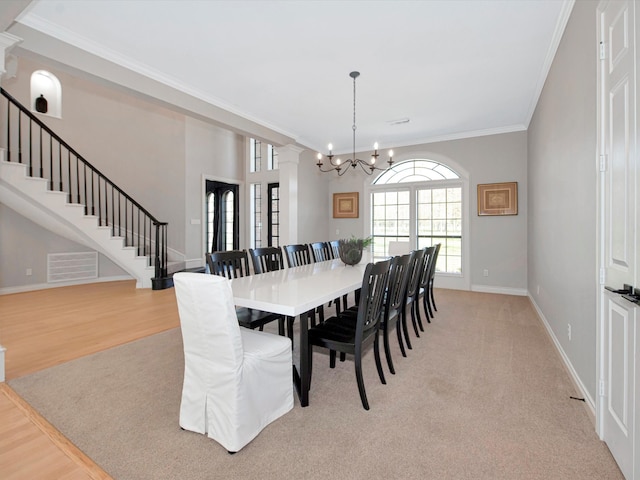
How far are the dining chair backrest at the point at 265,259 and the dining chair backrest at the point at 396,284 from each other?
1359 millimetres

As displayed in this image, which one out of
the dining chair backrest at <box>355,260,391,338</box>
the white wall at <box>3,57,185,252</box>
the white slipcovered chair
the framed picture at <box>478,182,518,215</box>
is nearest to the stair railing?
the white wall at <box>3,57,185,252</box>

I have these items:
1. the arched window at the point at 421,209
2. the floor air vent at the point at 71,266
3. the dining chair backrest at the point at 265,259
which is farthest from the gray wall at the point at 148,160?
the dining chair backrest at the point at 265,259

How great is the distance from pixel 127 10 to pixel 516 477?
3.89 m

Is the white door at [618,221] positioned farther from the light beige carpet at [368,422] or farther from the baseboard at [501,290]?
the baseboard at [501,290]

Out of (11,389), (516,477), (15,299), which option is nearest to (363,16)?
(516,477)

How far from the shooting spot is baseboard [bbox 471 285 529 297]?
203 inches

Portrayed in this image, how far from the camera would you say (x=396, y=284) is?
2.53m

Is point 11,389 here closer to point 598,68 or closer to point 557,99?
point 598,68

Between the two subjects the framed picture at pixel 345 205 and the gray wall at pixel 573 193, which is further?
the framed picture at pixel 345 205

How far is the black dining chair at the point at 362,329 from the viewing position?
1990mm

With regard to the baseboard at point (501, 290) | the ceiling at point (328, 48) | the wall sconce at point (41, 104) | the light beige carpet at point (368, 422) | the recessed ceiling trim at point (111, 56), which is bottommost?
the light beige carpet at point (368, 422)

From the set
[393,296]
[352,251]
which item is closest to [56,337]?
[352,251]

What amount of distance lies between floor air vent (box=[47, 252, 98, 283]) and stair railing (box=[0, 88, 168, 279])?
2.46 feet

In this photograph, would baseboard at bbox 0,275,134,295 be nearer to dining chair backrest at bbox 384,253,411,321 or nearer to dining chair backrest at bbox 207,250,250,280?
dining chair backrest at bbox 207,250,250,280
